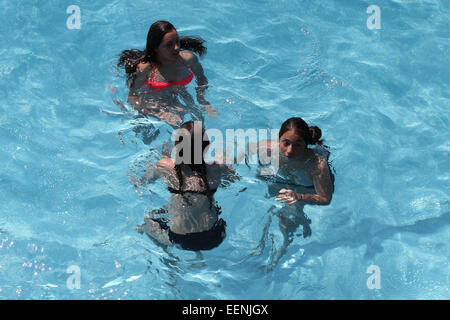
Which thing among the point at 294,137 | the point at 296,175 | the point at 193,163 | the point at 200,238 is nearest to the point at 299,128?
the point at 294,137

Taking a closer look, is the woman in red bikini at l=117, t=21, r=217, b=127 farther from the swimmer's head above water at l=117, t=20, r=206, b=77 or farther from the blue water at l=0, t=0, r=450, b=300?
the blue water at l=0, t=0, r=450, b=300

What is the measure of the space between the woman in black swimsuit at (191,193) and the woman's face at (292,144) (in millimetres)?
568

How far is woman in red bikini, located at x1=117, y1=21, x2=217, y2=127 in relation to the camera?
5.45m

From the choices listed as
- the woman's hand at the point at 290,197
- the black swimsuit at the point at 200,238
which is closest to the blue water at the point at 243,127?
the black swimsuit at the point at 200,238

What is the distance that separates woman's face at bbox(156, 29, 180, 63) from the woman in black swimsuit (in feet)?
4.50

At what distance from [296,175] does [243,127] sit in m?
1.62

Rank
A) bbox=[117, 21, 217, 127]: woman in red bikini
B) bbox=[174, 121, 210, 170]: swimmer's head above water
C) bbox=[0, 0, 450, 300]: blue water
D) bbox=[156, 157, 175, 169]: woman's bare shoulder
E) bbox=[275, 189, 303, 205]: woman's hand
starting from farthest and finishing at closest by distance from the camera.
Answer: bbox=[117, 21, 217, 127]: woman in red bikini, bbox=[0, 0, 450, 300]: blue water, bbox=[275, 189, 303, 205]: woman's hand, bbox=[156, 157, 175, 169]: woman's bare shoulder, bbox=[174, 121, 210, 170]: swimmer's head above water

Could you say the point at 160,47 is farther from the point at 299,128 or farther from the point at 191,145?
the point at 299,128

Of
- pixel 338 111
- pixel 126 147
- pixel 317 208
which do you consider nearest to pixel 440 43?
pixel 338 111

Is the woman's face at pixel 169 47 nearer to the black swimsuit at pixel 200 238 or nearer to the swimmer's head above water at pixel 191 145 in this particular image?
the swimmer's head above water at pixel 191 145

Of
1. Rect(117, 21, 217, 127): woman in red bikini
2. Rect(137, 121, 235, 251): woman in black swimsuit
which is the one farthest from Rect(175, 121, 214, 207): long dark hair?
Rect(117, 21, 217, 127): woman in red bikini

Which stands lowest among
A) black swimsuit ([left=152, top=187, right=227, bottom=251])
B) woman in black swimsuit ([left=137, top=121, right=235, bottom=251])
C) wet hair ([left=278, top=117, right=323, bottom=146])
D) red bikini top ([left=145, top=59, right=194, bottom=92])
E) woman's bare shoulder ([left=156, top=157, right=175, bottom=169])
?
black swimsuit ([left=152, top=187, right=227, bottom=251])

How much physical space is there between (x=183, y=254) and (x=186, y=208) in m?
0.87

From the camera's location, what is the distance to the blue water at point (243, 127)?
5.11m
